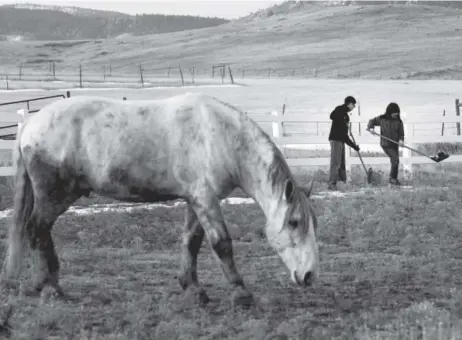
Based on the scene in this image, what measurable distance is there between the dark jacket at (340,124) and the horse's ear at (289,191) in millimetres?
9525

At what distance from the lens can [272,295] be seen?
8.09 meters

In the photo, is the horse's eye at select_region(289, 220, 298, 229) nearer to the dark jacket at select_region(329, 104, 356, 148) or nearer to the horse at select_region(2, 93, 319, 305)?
the horse at select_region(2, 93, 319, 305)

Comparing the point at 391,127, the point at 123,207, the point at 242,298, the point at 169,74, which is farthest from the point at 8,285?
the point at 169,74

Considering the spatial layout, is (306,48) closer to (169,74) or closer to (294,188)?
(169,74)

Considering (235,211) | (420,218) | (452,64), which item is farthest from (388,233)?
(452,64)

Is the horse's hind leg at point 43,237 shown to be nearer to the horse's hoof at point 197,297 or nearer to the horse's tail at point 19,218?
the horse's tail at point 19,218

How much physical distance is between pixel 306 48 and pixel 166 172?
337ft

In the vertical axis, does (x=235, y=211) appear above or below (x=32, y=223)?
below

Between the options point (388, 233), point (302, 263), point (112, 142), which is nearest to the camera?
point (302, 263)

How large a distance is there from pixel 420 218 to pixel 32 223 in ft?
20.8

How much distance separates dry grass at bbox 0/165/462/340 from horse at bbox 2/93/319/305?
14.6 inches

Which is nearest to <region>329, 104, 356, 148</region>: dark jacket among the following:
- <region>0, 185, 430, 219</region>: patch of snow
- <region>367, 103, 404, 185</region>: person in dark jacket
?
<region>367, 103, 404, 185</region>: person in dark jacket

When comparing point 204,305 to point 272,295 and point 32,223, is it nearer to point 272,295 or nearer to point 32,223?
point 272,295

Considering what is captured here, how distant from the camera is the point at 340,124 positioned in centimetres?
1703
